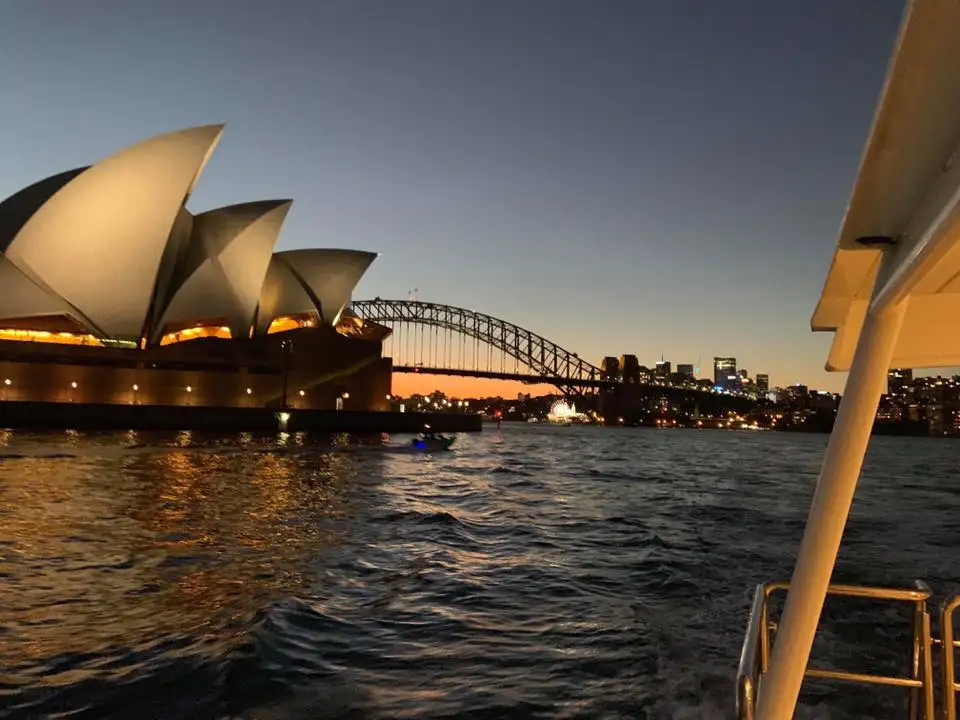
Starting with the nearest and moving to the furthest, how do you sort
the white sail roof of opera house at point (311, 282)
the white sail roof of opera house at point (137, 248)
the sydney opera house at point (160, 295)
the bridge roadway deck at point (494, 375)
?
1. the white sail roof of opera house at point (137, 248)
2. the sydney opera house at point (160, 295)
3. the white sail roof of opera house at point (311, 282)
4. the bridge roadway deck at point (494, 375)

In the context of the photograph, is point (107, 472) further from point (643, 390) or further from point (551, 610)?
point (643, 390)

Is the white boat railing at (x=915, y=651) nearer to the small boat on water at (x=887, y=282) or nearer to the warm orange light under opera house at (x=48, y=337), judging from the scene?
the small boat on water at (x=887, y=282)

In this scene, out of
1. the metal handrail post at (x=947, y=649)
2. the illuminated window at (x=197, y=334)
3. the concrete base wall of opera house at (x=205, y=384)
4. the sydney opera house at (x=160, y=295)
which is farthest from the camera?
the illuminated window at (x=197, y=334)

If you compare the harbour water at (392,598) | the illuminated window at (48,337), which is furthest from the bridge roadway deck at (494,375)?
the harbour water at (392,598)

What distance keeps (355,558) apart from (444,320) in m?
100.0

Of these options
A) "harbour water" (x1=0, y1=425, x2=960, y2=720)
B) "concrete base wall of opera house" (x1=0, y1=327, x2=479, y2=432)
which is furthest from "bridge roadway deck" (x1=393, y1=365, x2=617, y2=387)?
"harbour water" (x1=0, y1=425, x2=960, y2=720)

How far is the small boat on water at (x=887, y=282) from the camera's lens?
4.31 feet

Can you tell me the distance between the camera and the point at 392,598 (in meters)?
7.39

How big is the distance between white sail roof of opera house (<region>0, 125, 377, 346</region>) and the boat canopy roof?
44638 mm

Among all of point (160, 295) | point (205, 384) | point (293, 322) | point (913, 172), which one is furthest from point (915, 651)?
point (293, 322)

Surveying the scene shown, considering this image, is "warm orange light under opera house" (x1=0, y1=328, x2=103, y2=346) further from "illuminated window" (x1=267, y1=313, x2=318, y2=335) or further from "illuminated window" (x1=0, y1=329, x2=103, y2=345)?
"illuminated window" (x1=267, y1=313, x2=318, y2=335)

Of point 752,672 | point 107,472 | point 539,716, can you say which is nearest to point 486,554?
point 539,716

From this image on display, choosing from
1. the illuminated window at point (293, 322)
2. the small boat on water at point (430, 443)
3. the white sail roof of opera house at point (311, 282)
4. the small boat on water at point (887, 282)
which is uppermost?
the white sail roof of opera house at point (311, 282)

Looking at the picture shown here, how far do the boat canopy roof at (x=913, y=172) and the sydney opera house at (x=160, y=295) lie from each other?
44692mm
